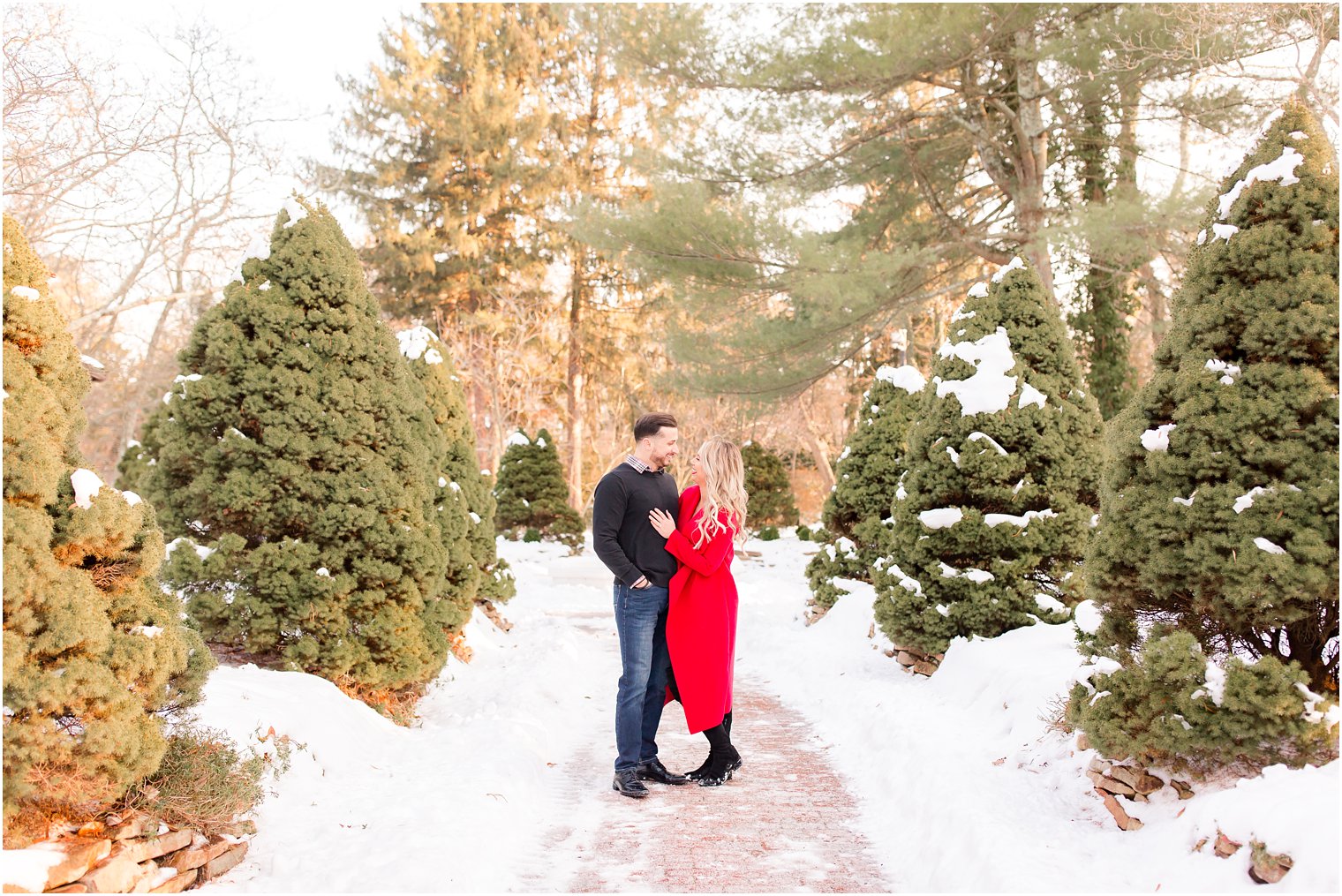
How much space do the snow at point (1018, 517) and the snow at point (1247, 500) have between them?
10.5ft

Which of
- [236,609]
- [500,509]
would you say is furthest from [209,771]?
[500,509]

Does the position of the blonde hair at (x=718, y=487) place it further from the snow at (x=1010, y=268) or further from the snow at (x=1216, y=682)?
the snow at (x=1010, y=268)

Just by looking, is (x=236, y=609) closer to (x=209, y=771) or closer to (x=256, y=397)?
(x=256, y=397)

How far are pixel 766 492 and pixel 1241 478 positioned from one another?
21.3 m

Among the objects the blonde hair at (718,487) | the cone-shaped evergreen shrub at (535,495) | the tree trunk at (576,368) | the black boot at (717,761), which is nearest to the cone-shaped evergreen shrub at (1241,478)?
the blonde hair at (718,487)

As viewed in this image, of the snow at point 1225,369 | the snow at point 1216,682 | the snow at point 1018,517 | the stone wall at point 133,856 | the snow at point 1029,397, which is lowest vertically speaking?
the stone wall at point 133,856

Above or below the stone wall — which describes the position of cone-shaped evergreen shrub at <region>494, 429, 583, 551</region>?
above

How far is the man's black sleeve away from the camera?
4.66 m

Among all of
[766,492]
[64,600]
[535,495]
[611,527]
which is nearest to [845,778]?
[611,527]

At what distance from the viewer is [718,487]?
186 inches

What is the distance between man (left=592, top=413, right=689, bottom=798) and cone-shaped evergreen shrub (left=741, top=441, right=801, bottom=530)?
1949 cm

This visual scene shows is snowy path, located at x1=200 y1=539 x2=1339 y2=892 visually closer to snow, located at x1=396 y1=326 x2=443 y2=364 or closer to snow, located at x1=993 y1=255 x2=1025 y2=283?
snow, located at x1=993 y1=255 x2=1025 y2=283

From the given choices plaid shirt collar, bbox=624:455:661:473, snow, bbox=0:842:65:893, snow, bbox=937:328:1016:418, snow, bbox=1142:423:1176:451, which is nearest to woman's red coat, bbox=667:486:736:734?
plaid shirt collar, bbox=624:455:661:473

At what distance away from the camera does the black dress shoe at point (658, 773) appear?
493 centimetres
